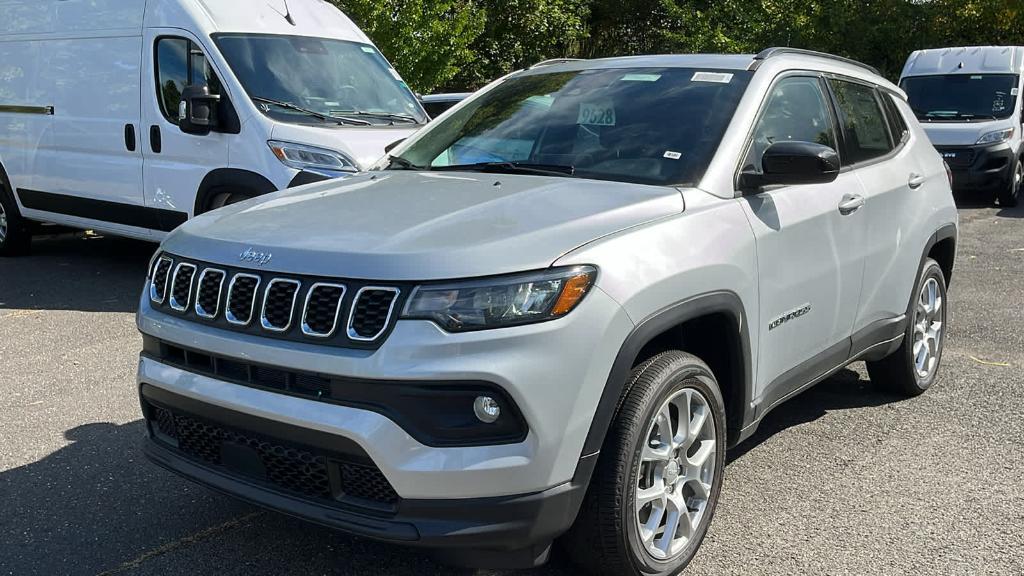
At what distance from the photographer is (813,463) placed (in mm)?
4488

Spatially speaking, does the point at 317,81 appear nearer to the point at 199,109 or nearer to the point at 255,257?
the point at 199,109

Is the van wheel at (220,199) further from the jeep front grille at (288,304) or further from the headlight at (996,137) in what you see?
the headlight at (996,137)

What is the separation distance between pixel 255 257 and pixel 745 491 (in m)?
2.25

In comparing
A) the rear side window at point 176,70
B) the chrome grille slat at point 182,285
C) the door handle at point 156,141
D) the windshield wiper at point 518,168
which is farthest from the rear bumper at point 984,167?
the chrome grille slat at point 182,285

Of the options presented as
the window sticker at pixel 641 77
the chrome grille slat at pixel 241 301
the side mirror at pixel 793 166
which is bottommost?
the chrome grille slat at pixel 241 301

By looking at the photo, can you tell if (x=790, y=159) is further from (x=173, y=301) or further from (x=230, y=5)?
(x=230, y=5)

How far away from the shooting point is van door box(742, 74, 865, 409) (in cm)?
379

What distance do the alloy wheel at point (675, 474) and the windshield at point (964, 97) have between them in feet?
43.0

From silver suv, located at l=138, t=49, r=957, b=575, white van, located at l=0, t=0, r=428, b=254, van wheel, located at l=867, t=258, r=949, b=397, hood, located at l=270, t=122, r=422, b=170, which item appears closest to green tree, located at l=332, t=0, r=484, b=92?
white van, located at l=0, t=0, r=428, b=254

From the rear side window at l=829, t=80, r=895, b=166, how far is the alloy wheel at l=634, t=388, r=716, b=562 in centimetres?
174

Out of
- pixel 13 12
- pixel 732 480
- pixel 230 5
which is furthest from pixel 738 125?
pixel 13 12

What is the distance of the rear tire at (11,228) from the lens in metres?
9.59

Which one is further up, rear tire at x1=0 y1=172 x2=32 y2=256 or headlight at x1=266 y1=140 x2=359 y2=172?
headlight at x1=266 y1=140 x2=359 y2=172

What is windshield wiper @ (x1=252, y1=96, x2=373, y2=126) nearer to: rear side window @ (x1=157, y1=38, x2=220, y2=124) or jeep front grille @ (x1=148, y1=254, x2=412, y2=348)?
rear side window @ (x1=157, y1=38, x2=220, y2=124)
